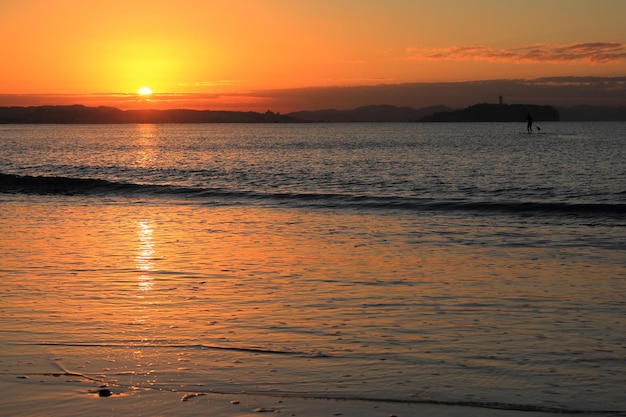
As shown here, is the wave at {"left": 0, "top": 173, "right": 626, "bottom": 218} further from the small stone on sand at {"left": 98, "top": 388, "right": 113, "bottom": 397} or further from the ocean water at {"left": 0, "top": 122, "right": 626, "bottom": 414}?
the small stone on sand at {"left": 98, "top": 388, "right": 113, "bottom": 397}

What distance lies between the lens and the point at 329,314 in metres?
9.97

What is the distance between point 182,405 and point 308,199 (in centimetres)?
2472

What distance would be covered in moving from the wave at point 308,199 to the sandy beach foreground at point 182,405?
19603 millimetres

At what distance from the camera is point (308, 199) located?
3111 centimetres

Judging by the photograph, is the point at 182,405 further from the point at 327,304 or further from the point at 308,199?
the point at 308,199

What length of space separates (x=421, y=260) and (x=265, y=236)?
195 inches

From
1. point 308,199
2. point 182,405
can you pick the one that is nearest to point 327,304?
point 182,405

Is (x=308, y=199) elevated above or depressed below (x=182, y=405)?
below

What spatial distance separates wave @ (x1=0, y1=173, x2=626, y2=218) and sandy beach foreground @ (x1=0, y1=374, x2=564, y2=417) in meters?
19.6

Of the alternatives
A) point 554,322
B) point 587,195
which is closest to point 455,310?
point 554,322

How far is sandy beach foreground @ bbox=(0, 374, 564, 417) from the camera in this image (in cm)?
628

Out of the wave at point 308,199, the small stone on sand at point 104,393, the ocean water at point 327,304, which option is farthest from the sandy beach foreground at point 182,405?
the wave at point 308,199

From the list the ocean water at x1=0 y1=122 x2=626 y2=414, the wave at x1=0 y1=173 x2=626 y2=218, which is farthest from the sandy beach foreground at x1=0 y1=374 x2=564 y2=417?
the wave at x1=0 y1=173 x2=626 y2=218

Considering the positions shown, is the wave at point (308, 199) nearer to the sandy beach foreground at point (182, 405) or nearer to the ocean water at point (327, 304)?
the ocean water at point (327, 304)
